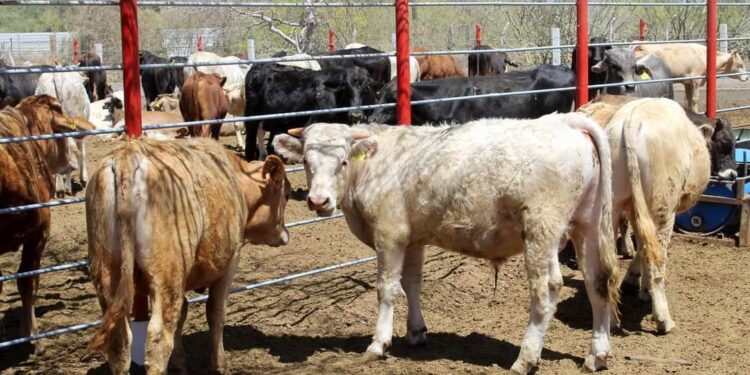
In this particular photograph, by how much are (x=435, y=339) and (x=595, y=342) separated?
110cm

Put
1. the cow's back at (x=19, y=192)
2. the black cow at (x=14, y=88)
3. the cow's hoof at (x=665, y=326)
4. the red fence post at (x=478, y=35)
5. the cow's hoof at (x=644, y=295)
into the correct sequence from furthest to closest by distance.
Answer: the red fence post at (x=478, y=35)
the black cow at (x=14, y=88)
the cow's hoof at (x=644, y=295)
the cow's hoof at (x=665, y=326)
the cow's back at (x=19, y=192)

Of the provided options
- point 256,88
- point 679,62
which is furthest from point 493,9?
point 256,88

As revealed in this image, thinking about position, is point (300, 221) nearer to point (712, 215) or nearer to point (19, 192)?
point (19, 192)

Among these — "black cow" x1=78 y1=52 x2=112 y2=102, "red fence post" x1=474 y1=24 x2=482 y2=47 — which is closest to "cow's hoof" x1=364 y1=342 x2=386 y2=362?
"red fence post" x1=474 y1=24 x2=482 y2=47

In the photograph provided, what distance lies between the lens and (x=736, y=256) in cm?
815

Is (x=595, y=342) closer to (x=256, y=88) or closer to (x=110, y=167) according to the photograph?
(x=110, y=167)

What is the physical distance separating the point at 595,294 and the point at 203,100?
33.7ft

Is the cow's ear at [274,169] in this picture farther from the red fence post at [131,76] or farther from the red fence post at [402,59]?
the red fence post at [402,59]

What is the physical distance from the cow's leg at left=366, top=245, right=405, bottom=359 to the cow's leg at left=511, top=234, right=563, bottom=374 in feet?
2.57

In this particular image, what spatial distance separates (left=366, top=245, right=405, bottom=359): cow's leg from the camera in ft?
18.2

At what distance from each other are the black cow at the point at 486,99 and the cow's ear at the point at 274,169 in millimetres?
6506

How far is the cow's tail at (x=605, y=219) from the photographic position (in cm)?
534

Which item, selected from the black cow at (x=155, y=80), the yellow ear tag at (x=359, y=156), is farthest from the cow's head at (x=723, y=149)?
the black cow at (x=155, y=80)

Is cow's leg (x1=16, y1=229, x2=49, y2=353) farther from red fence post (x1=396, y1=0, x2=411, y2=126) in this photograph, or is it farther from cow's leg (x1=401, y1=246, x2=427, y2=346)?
red fence post (x1=396, y1=0, x2=411, y2=126)
